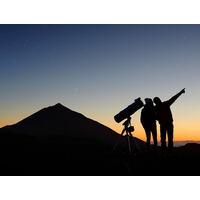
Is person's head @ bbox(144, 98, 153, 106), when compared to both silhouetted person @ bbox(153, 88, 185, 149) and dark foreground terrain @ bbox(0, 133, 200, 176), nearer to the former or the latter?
silhouetted person @ bbox(153, 88, 185, 149)

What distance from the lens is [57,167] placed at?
14.7 m

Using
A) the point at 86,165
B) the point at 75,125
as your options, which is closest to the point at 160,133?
the point at 86,165

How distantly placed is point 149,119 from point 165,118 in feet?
3.67

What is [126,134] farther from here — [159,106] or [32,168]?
[32,168]

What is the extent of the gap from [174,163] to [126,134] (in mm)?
2819

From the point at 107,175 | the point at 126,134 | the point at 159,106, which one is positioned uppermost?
the point at 159,106

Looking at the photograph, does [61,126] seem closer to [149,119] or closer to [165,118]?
[149,119]

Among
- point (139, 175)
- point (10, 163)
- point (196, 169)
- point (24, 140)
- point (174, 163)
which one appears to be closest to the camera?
point (139, 175)

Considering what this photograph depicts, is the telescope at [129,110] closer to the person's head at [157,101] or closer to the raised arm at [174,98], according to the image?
the person's head at [157,101]

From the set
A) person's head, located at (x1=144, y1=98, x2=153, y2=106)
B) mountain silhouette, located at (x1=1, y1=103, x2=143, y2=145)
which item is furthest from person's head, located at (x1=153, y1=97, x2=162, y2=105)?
mountain silhouette, located at (x1=1, y1=103, x2=143, y2=145)

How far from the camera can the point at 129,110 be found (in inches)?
652

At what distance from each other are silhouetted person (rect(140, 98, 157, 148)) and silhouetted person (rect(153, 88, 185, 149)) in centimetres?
66

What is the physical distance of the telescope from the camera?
16.4 metres

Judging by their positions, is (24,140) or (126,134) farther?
(24,140)
